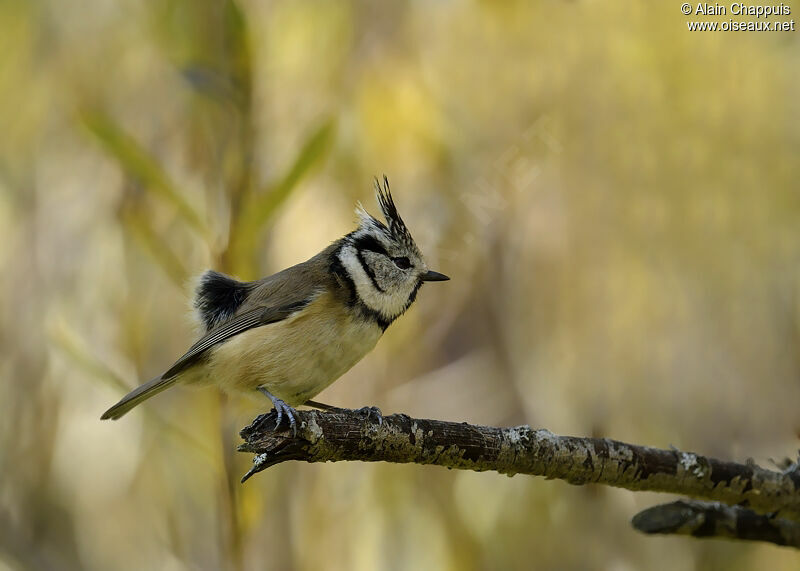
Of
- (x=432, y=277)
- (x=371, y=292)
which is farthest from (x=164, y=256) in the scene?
(x=432, y=277)

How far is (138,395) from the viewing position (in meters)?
2.57

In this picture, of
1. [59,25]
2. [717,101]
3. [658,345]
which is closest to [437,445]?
[658,345]

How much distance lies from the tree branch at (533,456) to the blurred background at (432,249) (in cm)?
63

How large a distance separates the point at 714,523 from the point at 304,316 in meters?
1.36

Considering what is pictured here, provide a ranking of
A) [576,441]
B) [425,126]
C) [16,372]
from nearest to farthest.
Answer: [576,441] < [16,372] < [425,126]

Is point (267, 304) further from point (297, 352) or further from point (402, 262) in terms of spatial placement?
point (402, 262)

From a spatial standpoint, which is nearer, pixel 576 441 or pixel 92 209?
pixel 576 441

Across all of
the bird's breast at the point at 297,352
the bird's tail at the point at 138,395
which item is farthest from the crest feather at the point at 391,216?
the bird's tail at the point at 138,395

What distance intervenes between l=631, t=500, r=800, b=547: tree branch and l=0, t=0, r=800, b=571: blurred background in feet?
1.63

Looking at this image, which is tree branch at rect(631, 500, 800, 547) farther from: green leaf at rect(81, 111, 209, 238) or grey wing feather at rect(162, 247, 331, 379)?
green leaf at rect(81, 111, 209, 238)

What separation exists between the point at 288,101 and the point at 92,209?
99 cm

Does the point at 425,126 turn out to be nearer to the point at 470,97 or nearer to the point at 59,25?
the point at 470,97

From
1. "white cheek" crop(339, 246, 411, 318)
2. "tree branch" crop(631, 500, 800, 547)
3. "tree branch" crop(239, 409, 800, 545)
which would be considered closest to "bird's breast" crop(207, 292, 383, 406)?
"white cheek" crop(339, 246, 411, 318)

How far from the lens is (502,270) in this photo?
3615 millimetres
